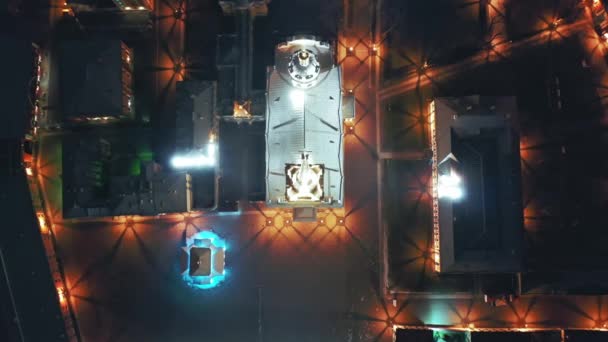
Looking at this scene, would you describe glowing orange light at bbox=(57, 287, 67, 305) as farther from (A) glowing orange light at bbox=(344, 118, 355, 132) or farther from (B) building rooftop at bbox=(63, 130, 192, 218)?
(A) glowing orange light at bbox=(344, 118, 355, 132)

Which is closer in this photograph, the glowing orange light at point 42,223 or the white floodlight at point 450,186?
the white floodlight at point 450,186

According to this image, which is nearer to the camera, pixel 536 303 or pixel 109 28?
pixel 536 303

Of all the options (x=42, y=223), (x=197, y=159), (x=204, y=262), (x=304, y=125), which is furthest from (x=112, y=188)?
(x=304, y=125)

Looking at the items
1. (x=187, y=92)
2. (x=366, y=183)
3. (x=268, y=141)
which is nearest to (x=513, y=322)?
(x=366, y=183)

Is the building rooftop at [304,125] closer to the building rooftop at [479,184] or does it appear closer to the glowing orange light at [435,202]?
the glowing orange light at [435,202]

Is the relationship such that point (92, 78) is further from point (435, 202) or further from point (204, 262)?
point (435, 202)

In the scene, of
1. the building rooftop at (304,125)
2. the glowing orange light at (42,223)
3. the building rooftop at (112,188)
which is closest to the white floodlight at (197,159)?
the building rooftop at (112,188)

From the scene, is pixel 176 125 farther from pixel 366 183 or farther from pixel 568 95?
pixel 568 95

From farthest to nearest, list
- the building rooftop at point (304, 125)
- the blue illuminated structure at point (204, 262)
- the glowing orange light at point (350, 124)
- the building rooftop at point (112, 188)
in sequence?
the glowing orange light at point (350, 124), the blue illuminated structure at point (204, 262), the building rooftop at point (112, 188), the building rooftop at point (304, 125)
